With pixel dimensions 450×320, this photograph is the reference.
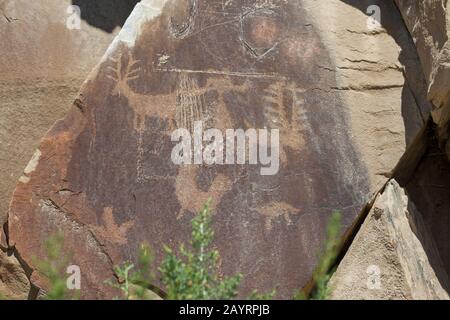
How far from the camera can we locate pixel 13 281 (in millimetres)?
4113

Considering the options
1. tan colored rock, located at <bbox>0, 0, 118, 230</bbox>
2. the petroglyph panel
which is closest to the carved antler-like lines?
the petroglyph panel

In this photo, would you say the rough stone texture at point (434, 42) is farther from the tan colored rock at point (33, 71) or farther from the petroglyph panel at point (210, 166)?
the tan colored rock at point (33, 71)

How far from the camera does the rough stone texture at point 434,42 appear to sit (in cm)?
364

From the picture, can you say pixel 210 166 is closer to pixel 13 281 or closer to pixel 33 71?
pixel 13 281

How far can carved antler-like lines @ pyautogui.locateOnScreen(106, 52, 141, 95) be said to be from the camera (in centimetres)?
392

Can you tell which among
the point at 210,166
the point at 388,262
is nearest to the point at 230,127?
the point at 210,166

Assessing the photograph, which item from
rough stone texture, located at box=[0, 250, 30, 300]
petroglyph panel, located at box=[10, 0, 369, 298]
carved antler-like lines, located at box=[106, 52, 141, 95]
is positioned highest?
carved antler-like lines, located at box=[106, 52, 141, 95]

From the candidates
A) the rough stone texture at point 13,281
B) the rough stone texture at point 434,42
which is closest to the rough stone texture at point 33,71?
the rough stone texture at point 13,281

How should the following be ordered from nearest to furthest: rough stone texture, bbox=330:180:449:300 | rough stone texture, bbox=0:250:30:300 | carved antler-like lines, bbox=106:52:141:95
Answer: rough stone texture, bbox=330:180:449:300
carved antler-like lines, bbox=106:52:141:95
rough stone texture, bbox=0:250:30:300

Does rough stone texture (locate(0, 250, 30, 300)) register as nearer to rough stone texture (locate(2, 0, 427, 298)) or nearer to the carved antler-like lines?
rough stone texture (locate(2, 0, 427, 298))

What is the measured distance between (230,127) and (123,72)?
0.52 metres

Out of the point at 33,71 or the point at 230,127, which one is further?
the point at 33,71

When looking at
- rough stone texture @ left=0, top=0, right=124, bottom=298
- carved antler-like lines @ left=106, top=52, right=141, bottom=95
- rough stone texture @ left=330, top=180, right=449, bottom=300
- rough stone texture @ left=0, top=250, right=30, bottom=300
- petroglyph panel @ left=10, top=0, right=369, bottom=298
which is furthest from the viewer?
rough stone texture @ left=0, top=0, right=124, bottom=298

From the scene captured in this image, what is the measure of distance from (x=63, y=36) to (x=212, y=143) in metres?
1.17
